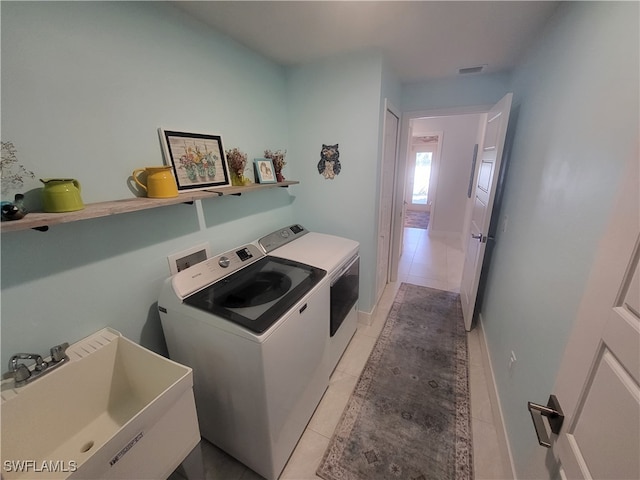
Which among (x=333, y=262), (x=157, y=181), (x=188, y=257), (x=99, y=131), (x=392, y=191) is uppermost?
(x=99, y=131)

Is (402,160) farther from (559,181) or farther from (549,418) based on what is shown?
(549,418)

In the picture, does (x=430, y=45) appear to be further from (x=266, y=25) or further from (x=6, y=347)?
(x=6, y=347)

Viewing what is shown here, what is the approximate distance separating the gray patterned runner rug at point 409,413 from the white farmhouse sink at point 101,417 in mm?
907

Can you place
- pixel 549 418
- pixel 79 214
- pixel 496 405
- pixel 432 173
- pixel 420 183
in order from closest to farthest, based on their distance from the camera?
1. pixel 549 418
2. pixel 79 214
3. pixel 496 405
4. pixel 432 173
5. pixel 420 183

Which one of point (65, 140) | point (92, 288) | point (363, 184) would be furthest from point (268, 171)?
point (92, 288)

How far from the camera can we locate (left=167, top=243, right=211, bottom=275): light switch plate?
4.78 ft

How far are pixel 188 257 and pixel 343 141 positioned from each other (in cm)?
149

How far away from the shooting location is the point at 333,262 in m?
1.73

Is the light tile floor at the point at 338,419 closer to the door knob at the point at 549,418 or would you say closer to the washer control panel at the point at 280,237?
the door knob at the point at 549,418

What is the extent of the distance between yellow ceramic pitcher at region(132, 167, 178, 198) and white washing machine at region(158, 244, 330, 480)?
1.39 ft

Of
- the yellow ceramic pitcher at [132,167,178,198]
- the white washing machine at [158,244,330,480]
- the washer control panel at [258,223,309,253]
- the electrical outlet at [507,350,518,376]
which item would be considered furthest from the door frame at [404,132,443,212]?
the yellow ceramic pitcher at [132,167,178,198]

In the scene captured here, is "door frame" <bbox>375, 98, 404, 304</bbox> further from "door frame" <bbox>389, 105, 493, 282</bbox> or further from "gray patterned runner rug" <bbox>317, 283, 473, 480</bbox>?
"gray patterned runner rug" <bbox>317, 283, 473, 480</bbox>

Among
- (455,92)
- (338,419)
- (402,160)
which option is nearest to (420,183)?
(402,160)

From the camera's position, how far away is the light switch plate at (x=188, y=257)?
1.46 m
